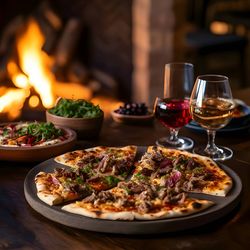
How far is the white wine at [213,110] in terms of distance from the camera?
1.47 m

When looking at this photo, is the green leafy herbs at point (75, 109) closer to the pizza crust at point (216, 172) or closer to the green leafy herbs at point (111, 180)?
the pizza crust at point (216, 172)

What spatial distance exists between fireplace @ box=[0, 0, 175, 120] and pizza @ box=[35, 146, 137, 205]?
2.06 m

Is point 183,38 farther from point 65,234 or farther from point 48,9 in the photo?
point 65,234

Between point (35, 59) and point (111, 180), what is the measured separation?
102 inches

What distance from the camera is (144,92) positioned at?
11.9ft

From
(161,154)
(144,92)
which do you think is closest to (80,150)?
(161,154)

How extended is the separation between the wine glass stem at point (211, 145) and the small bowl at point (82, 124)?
308 mm

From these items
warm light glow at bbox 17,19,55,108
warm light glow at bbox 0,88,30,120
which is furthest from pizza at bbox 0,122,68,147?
warm light glow at bbox 17,19,55,108

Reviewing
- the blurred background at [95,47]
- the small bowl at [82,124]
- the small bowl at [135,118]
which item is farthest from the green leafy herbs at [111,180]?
the blurred background at [95,47]

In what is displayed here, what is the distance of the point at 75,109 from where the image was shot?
1.69 metres

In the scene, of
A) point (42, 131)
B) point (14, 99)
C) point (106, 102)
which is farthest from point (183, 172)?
point (106, 102)

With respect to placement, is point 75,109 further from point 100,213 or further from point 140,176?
point 100,213

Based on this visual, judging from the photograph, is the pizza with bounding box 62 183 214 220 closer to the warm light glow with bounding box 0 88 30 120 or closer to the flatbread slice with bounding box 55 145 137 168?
the flatbread slice with bounding box 55 145 137 168

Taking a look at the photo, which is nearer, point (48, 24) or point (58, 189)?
point (58, 189)
